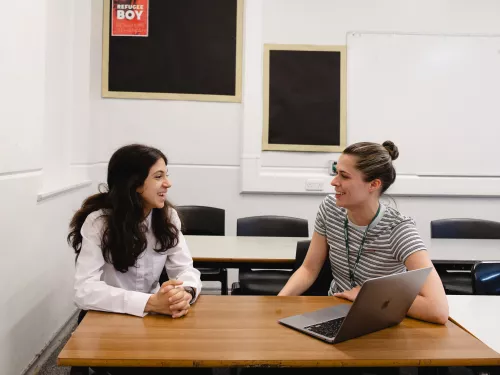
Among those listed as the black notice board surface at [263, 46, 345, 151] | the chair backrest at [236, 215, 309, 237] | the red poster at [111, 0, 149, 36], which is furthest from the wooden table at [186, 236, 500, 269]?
the red poster at [111, 0, 149, 36]

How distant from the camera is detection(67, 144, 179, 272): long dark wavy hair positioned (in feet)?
5.62

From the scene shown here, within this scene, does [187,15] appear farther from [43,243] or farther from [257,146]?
[43,243]

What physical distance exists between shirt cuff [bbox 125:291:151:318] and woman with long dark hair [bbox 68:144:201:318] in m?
0.13

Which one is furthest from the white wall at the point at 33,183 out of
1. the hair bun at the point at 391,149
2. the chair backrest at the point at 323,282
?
the hair bun at the point at 391,149

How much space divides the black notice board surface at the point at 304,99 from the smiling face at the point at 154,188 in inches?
96.6

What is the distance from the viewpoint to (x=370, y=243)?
179cm

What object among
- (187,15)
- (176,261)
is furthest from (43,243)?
(187,15)

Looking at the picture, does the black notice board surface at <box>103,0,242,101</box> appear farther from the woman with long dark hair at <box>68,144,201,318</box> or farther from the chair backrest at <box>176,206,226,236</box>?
the woman with long dark hair at <box>68,144,201,318</box>

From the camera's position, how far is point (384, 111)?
13.9 feet

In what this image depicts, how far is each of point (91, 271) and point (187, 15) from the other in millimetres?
3074

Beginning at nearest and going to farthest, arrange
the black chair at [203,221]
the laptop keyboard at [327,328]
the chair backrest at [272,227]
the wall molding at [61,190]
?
the laptop keyboard at [327,328]
the wall molding at [61,190]
the chair backrest at [272,227]
the black chair at [203,221]

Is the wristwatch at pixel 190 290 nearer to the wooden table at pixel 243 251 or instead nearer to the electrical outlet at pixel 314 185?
the wooden table at pixel 243 251

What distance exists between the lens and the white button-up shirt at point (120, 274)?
1.50m

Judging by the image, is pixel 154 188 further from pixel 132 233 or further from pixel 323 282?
pixel 323 282
